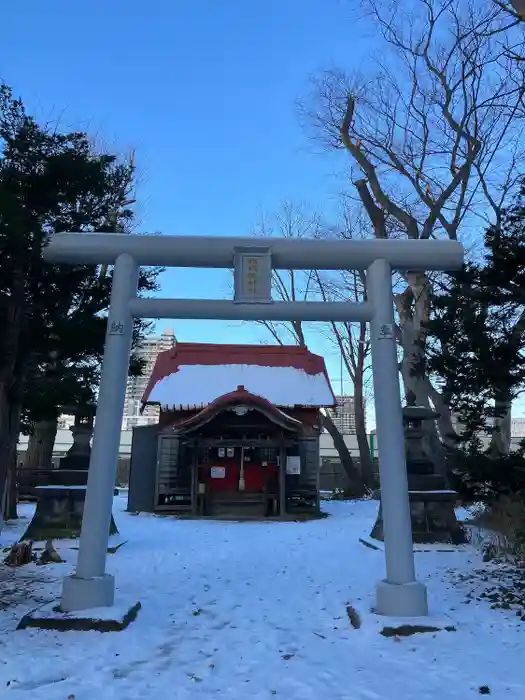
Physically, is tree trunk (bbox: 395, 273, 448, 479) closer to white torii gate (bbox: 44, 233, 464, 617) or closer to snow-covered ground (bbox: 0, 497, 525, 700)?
snow-covered ground (bbox: 0, 497, 525, 700)

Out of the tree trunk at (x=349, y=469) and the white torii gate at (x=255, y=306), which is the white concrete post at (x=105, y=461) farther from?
the tree trunk at (x=349, y=469)

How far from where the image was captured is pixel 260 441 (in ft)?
51.8

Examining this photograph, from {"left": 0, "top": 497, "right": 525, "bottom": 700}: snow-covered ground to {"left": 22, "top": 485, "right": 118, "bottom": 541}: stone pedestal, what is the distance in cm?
221

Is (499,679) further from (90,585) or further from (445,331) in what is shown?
(445,331)

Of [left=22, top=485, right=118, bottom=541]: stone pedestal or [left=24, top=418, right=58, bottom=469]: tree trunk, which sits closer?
[left=22, top=485, right=118, bottom=541]: stone pedestal

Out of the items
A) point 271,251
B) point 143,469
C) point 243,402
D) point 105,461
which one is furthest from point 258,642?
point 143,469

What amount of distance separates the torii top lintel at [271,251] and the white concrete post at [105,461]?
21cm

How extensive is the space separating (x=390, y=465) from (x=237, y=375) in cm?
1354

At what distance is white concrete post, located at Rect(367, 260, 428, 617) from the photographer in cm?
536

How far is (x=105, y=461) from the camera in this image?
5.62 meters

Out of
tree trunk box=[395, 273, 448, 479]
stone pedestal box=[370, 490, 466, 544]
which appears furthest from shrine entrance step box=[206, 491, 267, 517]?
stone pedestal box=[370, 490, 466, 544]

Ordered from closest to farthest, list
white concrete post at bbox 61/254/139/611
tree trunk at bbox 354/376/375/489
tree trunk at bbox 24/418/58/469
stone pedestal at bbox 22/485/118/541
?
white concrete post at bbox 61/254/139/611 < stone pedestal at bbox 22/485/118/541 < tree trunk at bbox 24/418/58/469 < tree trunk at bbox 354/376/375/489

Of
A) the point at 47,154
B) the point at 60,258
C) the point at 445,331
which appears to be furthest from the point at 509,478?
the point at 47,154

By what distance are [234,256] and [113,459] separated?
97.0 inches
